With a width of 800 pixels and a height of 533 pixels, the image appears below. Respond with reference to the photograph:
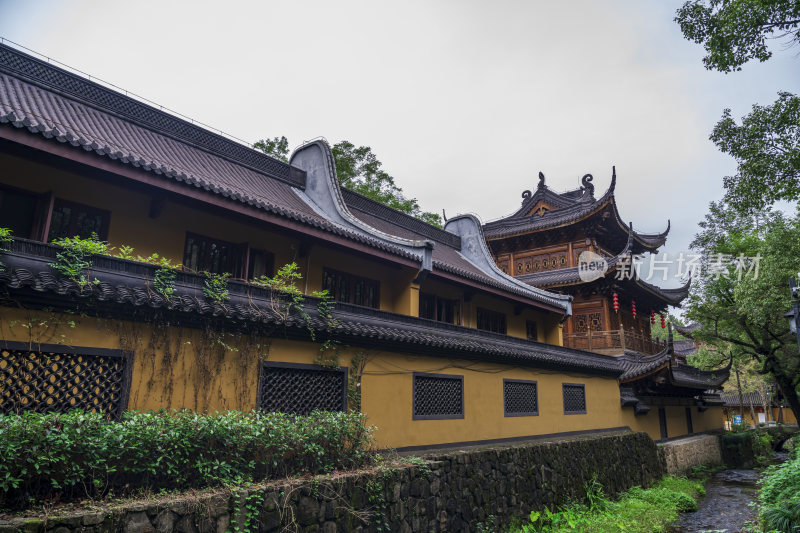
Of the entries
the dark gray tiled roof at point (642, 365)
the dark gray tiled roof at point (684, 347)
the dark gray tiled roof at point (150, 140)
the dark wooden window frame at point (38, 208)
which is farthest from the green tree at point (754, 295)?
the dark gray tiled roof at point (684, 347)

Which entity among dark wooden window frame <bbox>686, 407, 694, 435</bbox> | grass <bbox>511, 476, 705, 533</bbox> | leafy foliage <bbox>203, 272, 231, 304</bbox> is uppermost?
leafy foliage <bbox>203, 272, 231, 304</bbox>

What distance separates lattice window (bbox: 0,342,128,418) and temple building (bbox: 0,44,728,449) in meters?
0.02

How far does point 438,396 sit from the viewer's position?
1024 cm

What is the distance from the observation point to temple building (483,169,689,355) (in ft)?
70.3

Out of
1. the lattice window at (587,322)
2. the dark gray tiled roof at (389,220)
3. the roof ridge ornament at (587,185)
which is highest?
the roof ridge ornament at (587,185)

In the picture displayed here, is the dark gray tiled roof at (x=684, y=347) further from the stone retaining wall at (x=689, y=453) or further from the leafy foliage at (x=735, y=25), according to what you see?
the leafy foliage at (x=735, y=25)

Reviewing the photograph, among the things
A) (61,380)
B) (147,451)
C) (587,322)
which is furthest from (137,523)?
(587,322)

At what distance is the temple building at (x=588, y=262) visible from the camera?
70.3ft

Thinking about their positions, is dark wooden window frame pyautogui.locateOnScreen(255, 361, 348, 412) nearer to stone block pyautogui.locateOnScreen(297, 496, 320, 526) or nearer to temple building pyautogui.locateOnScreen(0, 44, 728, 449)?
temple building pyautogui.locateOnScreen(0, 44, 728, 449)

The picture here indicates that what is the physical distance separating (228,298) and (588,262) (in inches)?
729

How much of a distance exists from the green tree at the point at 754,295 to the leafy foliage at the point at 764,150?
8.38 meters

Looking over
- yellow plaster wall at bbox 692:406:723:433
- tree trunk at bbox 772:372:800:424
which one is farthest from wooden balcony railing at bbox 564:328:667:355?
tree trunk at bbox 772:372:800:424

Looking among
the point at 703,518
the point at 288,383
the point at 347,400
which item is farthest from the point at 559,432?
the point at 288,383

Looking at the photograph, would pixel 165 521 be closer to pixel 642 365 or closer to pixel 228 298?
pixel 228 298
